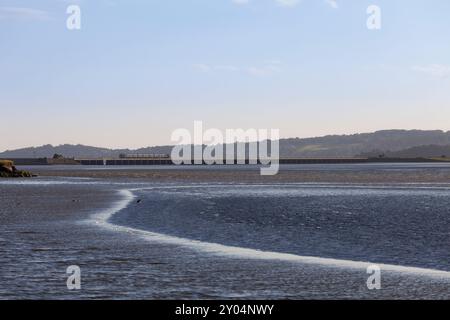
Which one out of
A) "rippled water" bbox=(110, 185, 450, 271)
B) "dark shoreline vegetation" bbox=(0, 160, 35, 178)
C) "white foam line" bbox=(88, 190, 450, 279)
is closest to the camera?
"white foam line" bbox=(88, 190, 450, 279)

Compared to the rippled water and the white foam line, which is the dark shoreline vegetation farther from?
the white foam line

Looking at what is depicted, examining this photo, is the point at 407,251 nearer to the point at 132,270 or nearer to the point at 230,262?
the point at 230,262

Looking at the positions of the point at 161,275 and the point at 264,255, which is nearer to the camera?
the point at 161,275

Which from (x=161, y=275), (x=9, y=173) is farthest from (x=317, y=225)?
(x=9, y=173)

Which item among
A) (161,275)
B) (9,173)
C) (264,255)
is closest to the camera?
(161,275)

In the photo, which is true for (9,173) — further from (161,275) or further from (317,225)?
(161,275)

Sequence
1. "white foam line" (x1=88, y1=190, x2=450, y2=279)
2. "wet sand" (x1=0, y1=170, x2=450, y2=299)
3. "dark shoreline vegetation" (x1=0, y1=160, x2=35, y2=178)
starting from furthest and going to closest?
"dark shoreline vegetation" (x1=0, y1=160, x2=35, y2=178)
"white foam line" (x1=88, y1=190, x2=450, y2=279)
"wet sand" (x1=0, y1=170, x2=450, y2=299)

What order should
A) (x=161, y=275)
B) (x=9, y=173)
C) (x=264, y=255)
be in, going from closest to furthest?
(x=161, y=275) → (x=264, y=255) → (x=9, y=173)

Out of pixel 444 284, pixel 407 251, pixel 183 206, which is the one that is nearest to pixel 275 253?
pixel 407 251

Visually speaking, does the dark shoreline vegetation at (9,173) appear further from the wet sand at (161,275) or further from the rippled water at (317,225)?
the wet sand at (161,275)

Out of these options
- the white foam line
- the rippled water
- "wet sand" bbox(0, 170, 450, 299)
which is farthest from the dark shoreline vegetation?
"wet sand" bbox(0, 170, 450, 299)
